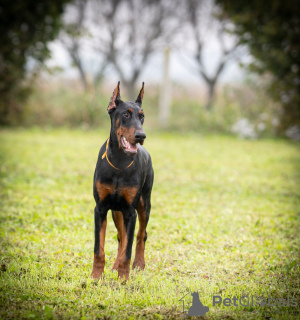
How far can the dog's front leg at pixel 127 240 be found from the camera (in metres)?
3.83

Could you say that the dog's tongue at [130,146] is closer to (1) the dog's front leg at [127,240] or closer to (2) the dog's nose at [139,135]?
(2) the dog's nose at [139,135]

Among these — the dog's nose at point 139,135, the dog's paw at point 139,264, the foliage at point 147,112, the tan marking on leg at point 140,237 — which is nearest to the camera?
the dog's nose at point 139,135

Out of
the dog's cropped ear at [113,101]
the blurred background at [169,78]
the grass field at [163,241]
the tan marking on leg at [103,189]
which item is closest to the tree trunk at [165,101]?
the blurred background at [169,78]

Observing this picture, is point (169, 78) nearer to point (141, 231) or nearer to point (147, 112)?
point (147, 112)

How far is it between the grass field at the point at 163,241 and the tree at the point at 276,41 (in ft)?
22.0

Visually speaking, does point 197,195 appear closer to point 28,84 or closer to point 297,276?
point 297,276

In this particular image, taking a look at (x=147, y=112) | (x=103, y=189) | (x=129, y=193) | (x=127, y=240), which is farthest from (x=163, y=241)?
(x=147, y=112)

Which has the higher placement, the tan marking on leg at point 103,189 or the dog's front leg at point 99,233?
the tan marking on leg at point 103,189

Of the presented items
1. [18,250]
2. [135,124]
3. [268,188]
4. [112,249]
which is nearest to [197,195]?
[268,188]

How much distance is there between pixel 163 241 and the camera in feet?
17.7

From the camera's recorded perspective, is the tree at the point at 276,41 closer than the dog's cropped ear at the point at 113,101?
No

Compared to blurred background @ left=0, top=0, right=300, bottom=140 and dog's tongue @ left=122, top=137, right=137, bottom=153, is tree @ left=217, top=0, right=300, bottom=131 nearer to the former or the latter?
blurred background @ left=0, top=0, right=300, bottom=140

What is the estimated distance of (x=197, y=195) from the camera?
8.19 m

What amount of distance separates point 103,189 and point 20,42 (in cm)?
1532
